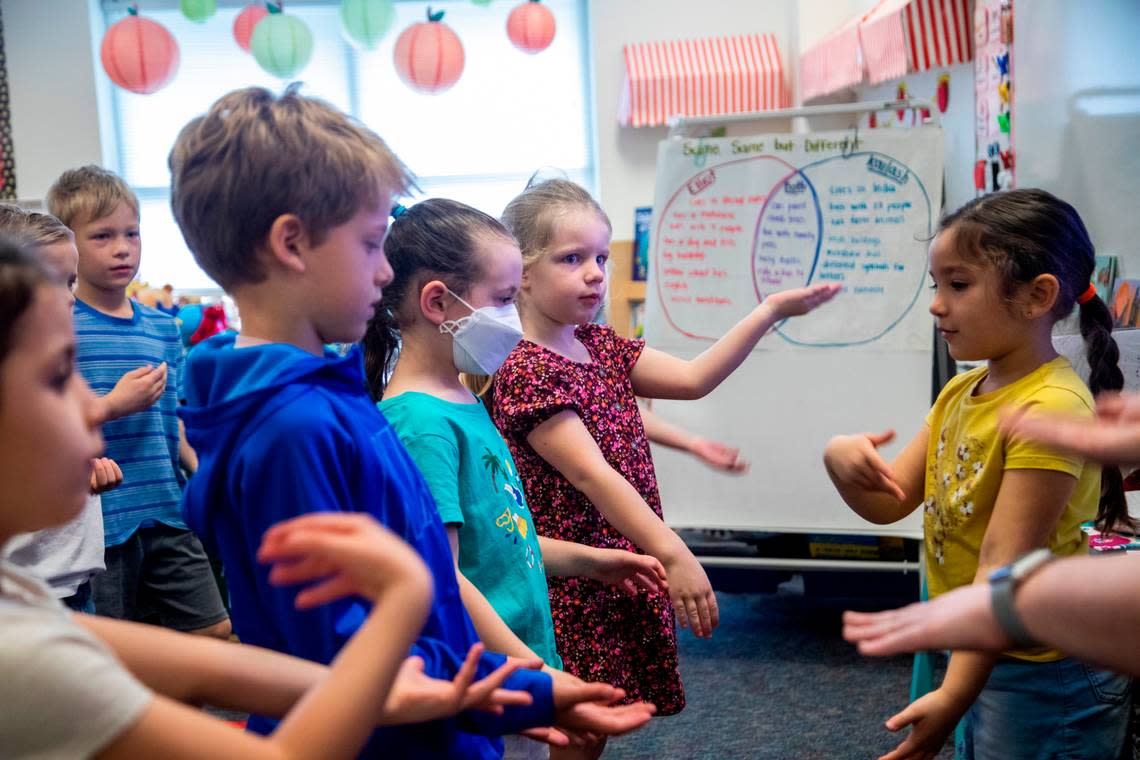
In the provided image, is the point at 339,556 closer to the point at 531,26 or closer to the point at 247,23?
the point at 531,26

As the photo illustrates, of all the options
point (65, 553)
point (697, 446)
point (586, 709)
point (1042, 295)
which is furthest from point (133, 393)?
point (1042, 295)

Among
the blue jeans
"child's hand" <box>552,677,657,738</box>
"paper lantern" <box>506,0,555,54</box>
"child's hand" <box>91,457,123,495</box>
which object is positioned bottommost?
the blue jeans

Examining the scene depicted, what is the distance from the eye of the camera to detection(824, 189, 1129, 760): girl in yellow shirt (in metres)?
1.34

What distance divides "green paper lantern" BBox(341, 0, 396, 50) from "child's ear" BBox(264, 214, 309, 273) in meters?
4.64

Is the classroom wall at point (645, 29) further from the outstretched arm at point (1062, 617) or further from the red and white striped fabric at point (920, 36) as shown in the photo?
Result: the outstretched arm at point (1062, 617)

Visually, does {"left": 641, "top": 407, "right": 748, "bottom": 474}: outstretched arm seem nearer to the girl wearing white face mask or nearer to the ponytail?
the girl wearing white face mask

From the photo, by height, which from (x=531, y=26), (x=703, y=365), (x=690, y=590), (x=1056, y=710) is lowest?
(x=1056, y=710)

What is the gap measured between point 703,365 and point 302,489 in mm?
1140

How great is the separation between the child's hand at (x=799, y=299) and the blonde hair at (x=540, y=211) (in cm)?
33

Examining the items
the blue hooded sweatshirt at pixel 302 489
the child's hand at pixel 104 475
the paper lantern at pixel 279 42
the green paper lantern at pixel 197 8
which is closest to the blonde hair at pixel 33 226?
the child's hand at pixel 104 475

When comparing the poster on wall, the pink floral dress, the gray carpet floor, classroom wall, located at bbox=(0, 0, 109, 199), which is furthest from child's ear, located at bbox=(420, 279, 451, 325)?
the poster on wall

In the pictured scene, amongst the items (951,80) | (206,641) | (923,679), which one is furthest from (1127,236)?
(206,641)

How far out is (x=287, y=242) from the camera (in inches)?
38.4

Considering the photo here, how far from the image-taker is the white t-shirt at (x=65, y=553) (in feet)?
5.84
